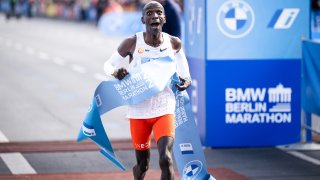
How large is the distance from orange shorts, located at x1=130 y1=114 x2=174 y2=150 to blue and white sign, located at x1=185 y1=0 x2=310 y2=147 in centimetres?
439

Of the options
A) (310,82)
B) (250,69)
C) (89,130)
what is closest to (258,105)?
(250,69)

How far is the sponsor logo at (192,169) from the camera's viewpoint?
1030 centimetres

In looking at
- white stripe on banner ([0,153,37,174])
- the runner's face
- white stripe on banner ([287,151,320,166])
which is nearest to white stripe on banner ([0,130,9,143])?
white stripe on banner ([0,153,37,174])

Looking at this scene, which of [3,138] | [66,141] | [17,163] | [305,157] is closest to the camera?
[17,163]

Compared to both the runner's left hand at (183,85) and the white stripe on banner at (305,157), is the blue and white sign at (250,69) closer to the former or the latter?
the white stripe on banner at (305,157)

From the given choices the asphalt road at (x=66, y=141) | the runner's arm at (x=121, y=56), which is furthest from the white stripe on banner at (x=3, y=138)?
the runner's arm at (x=121, y=56)

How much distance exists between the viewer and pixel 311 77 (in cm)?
1362

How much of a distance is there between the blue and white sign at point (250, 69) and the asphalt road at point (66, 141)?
321mm

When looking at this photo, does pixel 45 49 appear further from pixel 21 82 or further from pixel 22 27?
pixel 22 27

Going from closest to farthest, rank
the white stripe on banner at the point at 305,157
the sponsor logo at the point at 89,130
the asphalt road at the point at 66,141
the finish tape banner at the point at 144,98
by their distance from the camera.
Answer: the finish tape banner at the point at 144,98
the sponsor logo at the point at 89,130
the asphalt road at the point at 66,141
the white stripe on banner at the point at 305,157

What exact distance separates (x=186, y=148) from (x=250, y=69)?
376 cm

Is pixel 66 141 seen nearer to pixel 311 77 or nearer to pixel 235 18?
pixel 235 18

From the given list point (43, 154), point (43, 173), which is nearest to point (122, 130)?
point (43, 154)

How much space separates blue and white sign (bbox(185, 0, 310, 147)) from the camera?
13.6 metres
